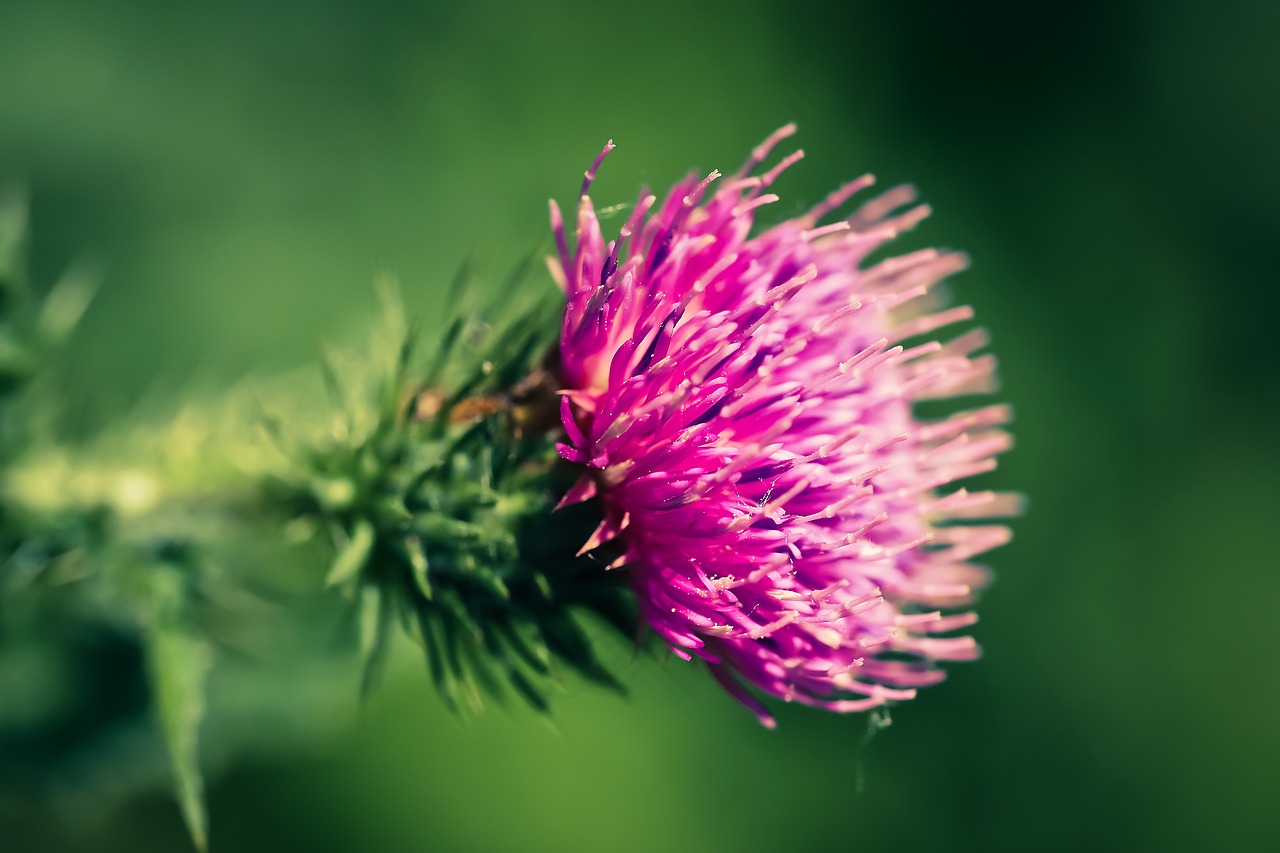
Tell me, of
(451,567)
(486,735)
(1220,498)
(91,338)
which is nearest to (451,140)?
(91,338)

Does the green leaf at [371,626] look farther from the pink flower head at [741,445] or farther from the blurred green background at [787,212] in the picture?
the blurred green background at [787,212]

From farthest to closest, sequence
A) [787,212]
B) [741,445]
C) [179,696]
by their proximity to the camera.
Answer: [787,212] < [179,696] < [741,445]

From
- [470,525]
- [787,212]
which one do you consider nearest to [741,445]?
[470,525]

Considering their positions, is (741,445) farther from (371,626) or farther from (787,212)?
(787,212)

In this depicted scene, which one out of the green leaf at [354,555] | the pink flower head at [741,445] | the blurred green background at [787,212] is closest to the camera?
the pink flower head at [741,445]

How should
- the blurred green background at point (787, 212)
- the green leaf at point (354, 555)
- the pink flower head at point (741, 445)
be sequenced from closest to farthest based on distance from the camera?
the pink flower head at point (741, 445) → the green leaf at point (354, 555) → the blurred green background at point (787, 212)

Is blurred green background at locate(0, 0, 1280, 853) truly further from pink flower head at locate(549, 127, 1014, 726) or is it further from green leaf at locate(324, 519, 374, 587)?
pink flower head at locate(549, 127, 1014, 726)

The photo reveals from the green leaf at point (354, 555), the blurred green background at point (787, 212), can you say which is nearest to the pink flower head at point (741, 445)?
the green leaf at point (354, 555)
